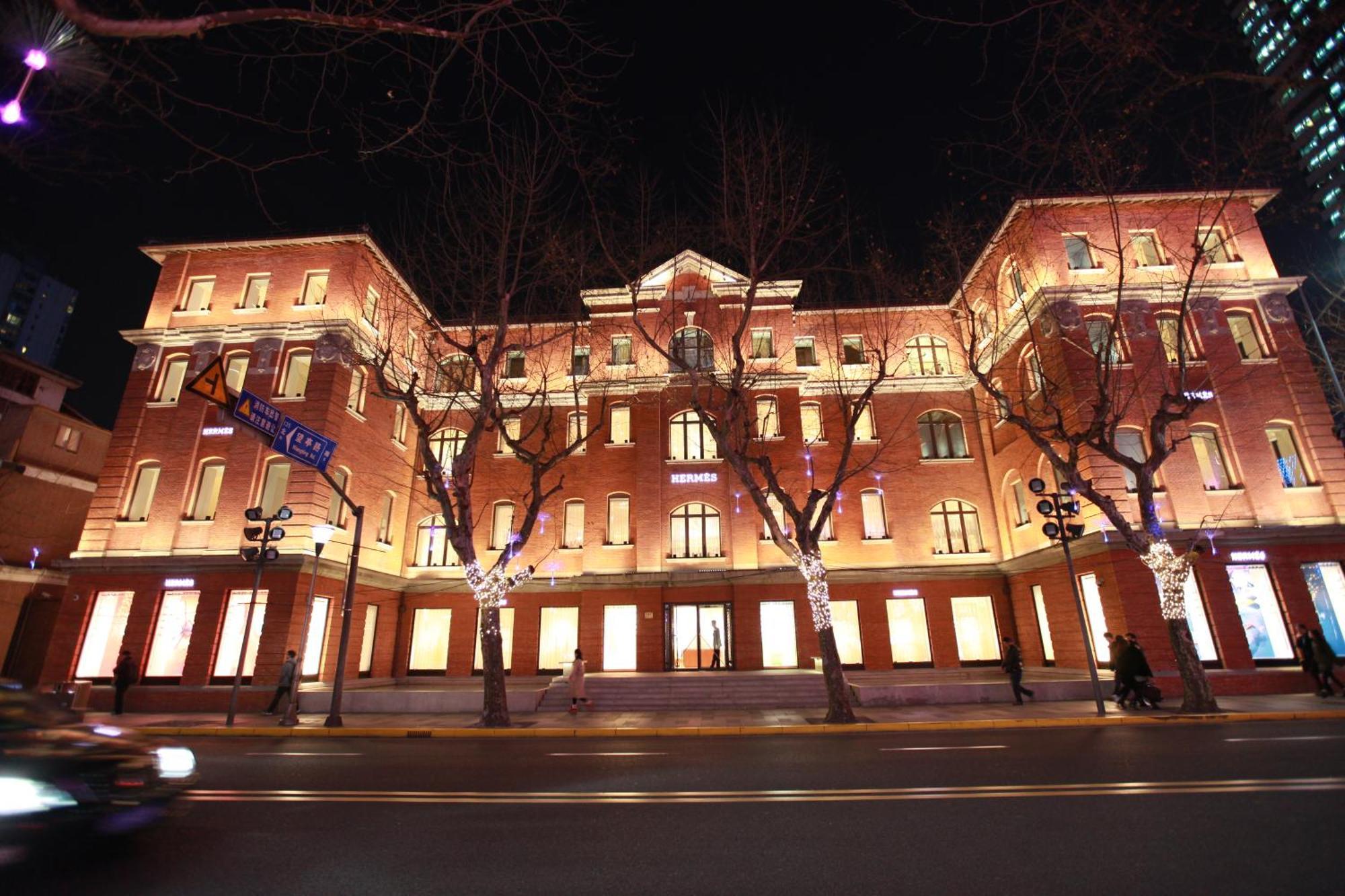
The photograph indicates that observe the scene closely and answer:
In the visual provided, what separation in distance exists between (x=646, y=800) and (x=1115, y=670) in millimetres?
14964

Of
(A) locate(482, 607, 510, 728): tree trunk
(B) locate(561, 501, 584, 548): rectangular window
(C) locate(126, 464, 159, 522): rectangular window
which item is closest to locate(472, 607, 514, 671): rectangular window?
(B) locate(561, 501, 584, 548): rectangular window

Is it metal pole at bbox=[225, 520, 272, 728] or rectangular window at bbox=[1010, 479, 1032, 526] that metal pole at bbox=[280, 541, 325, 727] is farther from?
rectangular window at bbox=[1010, 479, 1032, 526]

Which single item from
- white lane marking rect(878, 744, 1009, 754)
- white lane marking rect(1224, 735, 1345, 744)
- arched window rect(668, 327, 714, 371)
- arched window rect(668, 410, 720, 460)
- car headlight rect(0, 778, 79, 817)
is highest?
arched window rect(668, 327, 714, 371)

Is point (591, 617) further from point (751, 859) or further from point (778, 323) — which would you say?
point (751, 859)

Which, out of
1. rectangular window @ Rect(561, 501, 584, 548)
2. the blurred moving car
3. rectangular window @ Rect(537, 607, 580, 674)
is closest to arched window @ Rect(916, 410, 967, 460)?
rectangular window @ Rect(561, 501, 584, 548)

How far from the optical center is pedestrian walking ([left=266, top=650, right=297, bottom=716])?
17078 mm

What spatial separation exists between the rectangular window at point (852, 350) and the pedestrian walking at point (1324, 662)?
17403 mm

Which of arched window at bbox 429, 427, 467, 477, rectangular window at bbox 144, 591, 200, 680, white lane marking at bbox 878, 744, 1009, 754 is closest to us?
white lane marking at bbox 878, 744, 1009, 754

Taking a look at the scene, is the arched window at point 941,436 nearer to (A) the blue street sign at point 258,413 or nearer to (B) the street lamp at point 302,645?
(B) the street lamp at point 302,645

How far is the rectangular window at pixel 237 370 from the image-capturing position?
76.2ft

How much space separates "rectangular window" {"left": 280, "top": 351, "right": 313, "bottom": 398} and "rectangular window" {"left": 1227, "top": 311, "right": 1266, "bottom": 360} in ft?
113

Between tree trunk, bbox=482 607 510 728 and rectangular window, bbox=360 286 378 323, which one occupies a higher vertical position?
rectangular window, bbox=360 286 378 323

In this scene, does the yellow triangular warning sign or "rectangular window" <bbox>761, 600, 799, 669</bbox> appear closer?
the yellow triangular warning sign

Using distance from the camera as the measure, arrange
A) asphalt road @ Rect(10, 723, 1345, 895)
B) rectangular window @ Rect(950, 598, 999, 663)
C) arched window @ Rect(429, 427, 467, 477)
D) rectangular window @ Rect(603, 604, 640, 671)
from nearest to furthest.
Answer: asphalt road @ Rect(10, 723, 1345, 895) → rectangular window @ Rect(603, 604, 640, 671) → rectangular window @ Rect(950, 598, 999, 663) → arched window @ Rect(429, 427, 467, 477)
